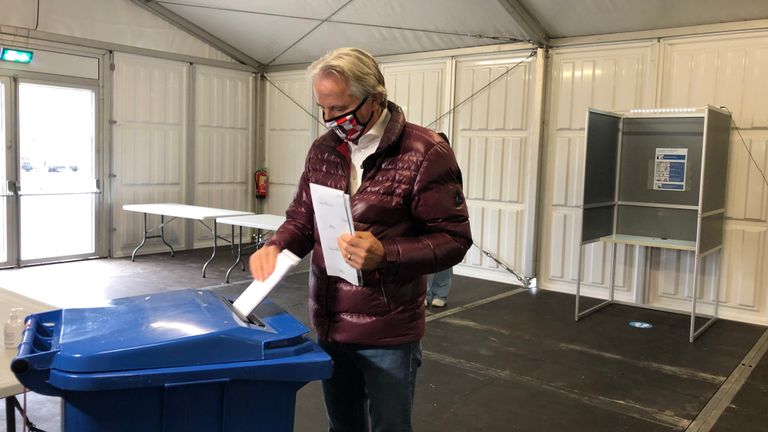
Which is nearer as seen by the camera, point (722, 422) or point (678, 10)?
point (722, 422)

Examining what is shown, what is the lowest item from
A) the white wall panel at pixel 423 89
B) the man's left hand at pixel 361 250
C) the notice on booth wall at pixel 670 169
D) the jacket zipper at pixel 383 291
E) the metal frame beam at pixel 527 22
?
the jacket zipper at pixel 383 291

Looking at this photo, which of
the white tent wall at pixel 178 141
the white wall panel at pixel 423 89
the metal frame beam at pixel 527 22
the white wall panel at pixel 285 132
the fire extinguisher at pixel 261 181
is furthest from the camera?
the fire extinguisher at pixel 261 181

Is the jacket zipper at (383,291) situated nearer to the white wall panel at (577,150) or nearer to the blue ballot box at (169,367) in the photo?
the blue ballot box at (169,367)

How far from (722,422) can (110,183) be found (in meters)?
6.91

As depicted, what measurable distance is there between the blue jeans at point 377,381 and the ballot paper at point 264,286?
10.5 inches

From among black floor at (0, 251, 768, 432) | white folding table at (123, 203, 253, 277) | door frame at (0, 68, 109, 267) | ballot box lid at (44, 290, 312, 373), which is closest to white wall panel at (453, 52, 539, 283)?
black floor at (0, 251, 768, 432)

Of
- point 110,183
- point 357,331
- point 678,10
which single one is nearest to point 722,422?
point 357,331

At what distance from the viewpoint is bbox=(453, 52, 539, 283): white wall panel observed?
6555mm

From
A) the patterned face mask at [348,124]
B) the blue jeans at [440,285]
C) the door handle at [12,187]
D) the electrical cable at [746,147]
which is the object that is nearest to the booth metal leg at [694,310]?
the electrical cable at [746,147]

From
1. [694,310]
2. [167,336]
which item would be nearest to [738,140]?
[694,310]

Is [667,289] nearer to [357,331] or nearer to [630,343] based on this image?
[630,343]

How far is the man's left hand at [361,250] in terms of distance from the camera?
1356 mm

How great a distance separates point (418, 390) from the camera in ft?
11.7

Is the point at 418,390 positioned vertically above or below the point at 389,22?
below
